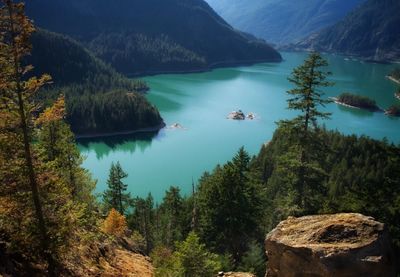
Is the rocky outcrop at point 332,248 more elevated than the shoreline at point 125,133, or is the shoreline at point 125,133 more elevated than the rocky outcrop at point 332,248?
the rocky outcrop at point 332,248

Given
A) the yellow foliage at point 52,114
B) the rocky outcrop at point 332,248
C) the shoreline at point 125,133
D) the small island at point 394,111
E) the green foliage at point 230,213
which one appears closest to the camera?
the rocky outcrop at point 332,248

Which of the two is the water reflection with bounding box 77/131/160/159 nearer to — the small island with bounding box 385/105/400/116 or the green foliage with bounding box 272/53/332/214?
the small island with bounding box 385/105/400/116

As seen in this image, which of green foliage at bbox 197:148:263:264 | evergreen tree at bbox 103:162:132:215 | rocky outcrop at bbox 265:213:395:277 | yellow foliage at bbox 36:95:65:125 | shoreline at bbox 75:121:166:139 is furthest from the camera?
shoreline at bbox 75:121:166:139

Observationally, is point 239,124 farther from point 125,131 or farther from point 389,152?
point 389,152

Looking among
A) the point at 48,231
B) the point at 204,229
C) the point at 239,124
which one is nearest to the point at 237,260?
the point at 204,229

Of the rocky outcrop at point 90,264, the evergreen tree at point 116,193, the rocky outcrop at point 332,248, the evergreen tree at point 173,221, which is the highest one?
the rocky outcrop at point 332,248

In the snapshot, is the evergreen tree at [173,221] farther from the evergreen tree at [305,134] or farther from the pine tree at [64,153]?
the evergreen tree at [305,134]

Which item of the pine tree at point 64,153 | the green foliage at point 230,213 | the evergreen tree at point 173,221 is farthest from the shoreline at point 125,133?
the pine tree at point 64,153

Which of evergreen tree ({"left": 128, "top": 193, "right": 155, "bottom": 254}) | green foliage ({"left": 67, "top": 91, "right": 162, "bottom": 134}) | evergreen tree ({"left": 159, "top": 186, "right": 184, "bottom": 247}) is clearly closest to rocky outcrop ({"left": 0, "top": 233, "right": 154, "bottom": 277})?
evergreen tree ({"left": 159, "top": 186, "right": 184, "bottom": 247})

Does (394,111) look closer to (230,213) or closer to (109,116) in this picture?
(109,116)
